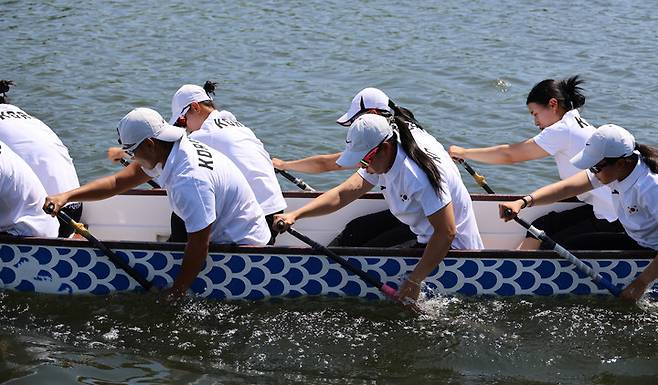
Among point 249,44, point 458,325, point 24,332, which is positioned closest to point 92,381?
point 24,332

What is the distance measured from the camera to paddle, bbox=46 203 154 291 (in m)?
8.09

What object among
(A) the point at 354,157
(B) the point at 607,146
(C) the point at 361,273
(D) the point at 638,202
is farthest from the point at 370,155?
(D) the point at 638,202

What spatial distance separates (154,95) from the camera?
15242mm

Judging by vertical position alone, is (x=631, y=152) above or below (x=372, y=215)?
above

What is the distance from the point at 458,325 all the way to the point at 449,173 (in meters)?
1.22

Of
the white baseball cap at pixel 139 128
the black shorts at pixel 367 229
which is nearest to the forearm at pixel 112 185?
the white baseball cap at pixel 139 128

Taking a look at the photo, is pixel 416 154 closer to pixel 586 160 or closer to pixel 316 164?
pixel 586 160

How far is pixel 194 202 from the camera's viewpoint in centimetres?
Result: 745

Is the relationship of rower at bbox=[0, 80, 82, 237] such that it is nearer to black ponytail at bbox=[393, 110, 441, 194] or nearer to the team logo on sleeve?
the team logo on sleeve

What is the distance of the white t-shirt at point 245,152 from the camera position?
8719 millimetres

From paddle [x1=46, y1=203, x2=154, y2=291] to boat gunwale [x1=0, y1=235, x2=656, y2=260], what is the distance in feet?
0.19

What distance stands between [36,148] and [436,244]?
3377 millimetres

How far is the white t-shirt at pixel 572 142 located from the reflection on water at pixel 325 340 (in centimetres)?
77

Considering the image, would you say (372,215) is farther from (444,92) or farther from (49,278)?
(444,92)
